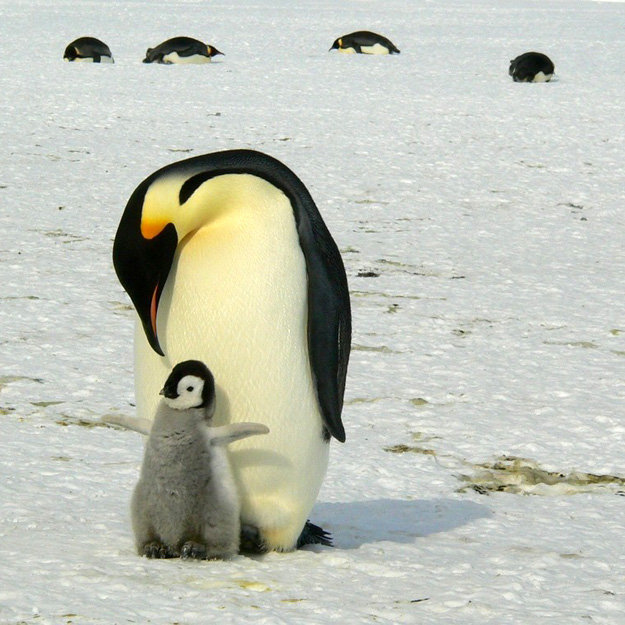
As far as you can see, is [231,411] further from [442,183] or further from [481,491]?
[442,183]

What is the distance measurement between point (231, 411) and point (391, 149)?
7.25 metres

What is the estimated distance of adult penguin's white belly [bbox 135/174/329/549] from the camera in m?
2.84

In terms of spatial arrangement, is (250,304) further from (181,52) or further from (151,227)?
(181,52)

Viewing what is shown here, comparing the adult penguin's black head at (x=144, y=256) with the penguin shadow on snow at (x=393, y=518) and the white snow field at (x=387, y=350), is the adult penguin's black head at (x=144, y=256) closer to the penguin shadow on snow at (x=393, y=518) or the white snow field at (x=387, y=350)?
the white snow field at (x=387, y=350)

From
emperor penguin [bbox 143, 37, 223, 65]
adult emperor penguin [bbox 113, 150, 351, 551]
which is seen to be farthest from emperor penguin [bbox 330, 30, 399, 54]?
adult emperor penguin [bbox 113, 150, 351, 551]

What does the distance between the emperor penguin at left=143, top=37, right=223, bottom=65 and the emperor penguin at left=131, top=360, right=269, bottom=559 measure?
14417 mm

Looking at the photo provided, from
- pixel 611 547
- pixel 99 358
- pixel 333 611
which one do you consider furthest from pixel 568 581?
pixel 99 358

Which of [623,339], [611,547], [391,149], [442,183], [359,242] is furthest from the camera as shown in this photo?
[391,149]

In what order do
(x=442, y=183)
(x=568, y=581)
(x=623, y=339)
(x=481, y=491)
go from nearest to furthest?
1. (x=568, y=581)
2. (x=481, y=491)
3. (x=623, y=339)
4. (x=442, y=183)

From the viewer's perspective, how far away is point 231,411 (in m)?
2.87

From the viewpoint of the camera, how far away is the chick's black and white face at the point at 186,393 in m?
2.67

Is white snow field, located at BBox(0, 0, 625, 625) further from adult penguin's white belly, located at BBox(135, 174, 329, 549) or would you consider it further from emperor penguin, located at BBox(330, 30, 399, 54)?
emperor penguin, located at BBox(330, 30, 399, 54)

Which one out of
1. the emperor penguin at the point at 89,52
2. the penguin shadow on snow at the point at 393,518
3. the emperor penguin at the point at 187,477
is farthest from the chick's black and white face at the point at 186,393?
the emperor penguin at the point at 89,52

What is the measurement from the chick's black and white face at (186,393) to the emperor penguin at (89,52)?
13.9 m
